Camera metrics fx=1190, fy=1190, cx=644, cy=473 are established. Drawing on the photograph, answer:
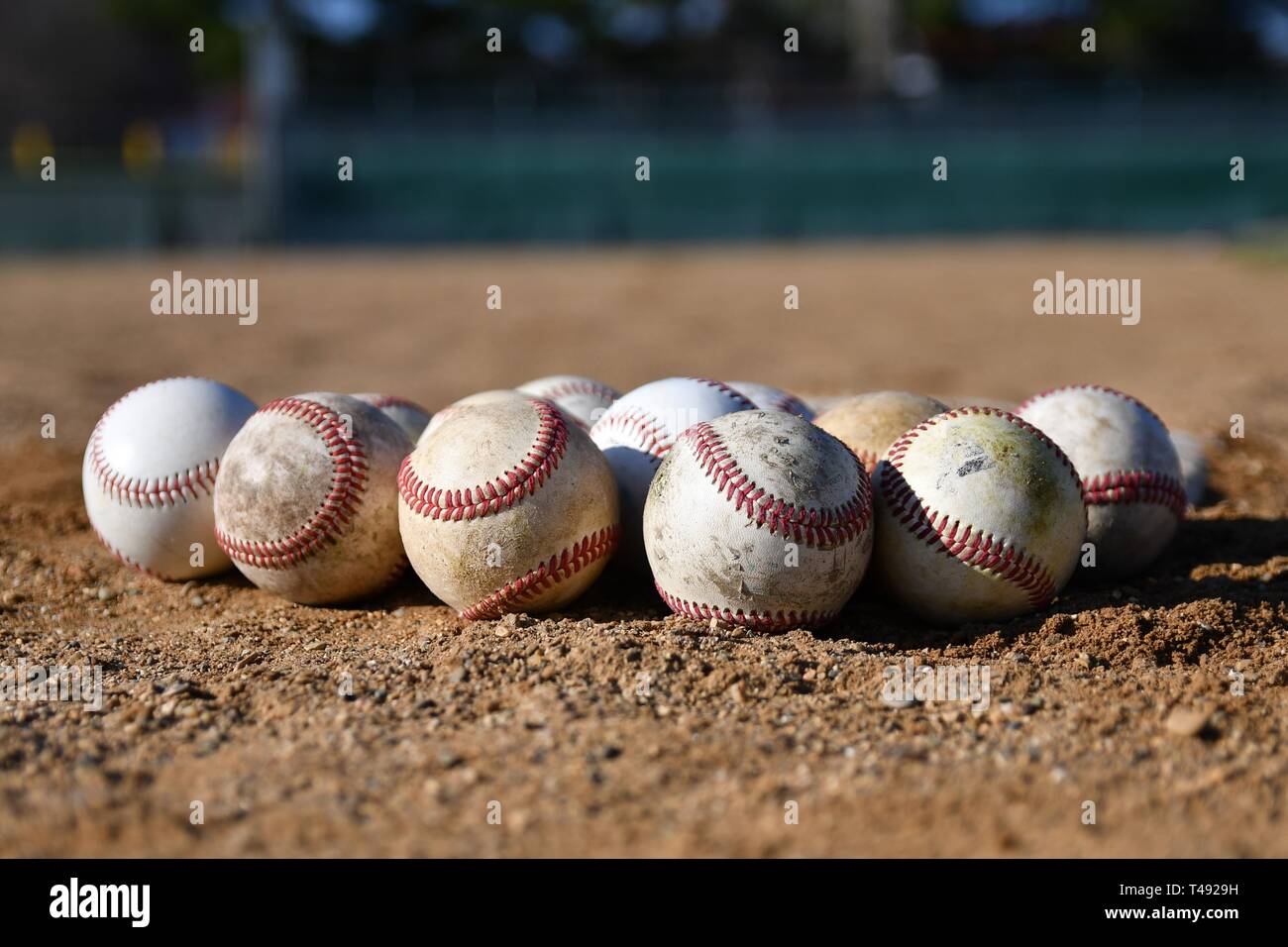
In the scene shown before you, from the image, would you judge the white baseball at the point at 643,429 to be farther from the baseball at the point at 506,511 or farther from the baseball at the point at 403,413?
the baseball at the point at 403,413

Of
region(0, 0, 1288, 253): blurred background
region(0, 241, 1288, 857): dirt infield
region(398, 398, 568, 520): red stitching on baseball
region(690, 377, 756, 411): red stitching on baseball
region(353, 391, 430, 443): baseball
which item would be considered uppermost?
region(0, 0, 1288, 253): blurred background

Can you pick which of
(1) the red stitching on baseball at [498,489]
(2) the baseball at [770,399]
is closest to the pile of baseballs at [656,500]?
(1) the red stitching on baseball at [498,489]

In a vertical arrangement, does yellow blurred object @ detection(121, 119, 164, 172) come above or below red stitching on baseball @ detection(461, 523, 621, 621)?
above

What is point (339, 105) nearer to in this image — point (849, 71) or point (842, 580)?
point (849, 71)

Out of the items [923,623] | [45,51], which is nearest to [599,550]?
[923,623]

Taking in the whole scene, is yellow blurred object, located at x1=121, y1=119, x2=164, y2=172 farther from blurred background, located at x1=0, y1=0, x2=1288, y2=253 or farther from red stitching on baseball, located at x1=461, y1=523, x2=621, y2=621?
red stitching on baseball, located at x1=461, y1=523, x2=621, y2=621

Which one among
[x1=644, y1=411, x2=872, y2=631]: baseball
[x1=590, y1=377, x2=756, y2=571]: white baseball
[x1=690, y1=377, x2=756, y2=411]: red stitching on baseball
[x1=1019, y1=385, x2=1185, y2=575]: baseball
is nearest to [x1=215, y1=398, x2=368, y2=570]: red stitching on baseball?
[x1=590, y1=377, x2=756, y2=571]: white baseball

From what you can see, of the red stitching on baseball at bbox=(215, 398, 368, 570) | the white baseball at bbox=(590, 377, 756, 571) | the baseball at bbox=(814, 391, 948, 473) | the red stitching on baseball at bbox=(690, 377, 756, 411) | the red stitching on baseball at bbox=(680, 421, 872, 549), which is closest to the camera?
the red stitching on baseball at bbox=(680, 421, 872, 549)

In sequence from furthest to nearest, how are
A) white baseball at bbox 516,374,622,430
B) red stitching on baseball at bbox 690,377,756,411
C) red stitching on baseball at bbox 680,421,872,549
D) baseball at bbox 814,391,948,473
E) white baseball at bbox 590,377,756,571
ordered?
white baseball at bbox 516,374,622,430 < red stitching on baseball at bbox 690,377,756,411 < baseball at bbox 814,391,948,473 < white baseball at bbox 590,377,756,571 < red stitching on baseball at bbox 680,421,872,549
